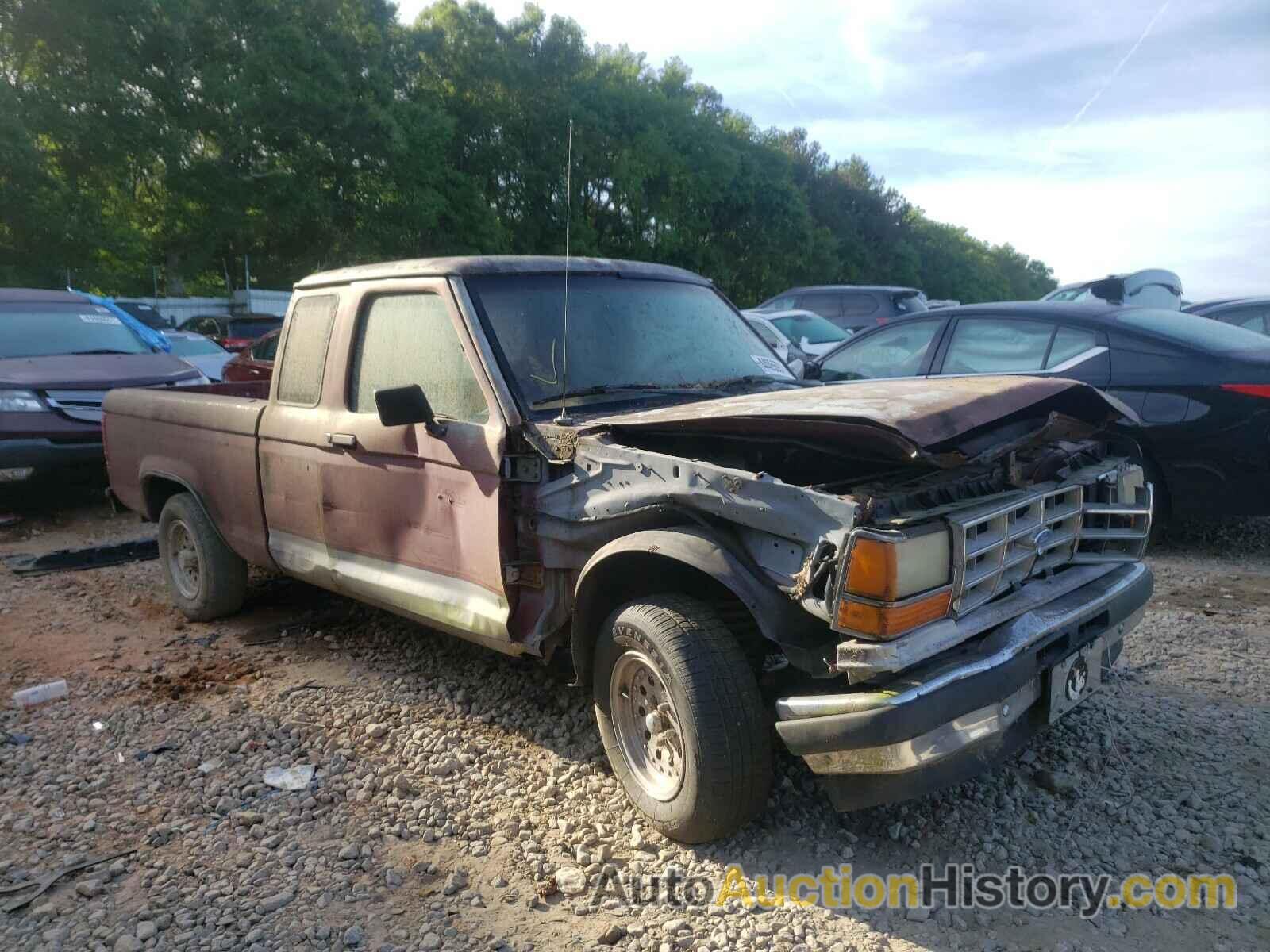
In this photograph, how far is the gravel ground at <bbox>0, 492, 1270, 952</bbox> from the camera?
259cm

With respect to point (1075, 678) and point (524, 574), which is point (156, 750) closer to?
point (524, 574)

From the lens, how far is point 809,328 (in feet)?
46.4

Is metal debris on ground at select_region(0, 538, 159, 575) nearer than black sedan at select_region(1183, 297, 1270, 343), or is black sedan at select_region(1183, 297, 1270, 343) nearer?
metal debris on ground at select_region(0, 538, 159, 575)

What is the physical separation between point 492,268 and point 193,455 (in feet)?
7.77

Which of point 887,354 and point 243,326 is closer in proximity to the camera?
point 887,354

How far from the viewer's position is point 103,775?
3.53 m

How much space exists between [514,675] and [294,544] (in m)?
1.26

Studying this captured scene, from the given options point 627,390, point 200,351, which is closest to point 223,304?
point 200,351

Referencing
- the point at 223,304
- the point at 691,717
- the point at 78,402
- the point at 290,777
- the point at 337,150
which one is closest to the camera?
the point at 691,717

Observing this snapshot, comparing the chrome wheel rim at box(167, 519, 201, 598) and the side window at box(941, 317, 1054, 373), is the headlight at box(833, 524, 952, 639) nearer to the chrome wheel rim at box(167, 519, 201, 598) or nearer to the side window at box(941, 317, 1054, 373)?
the side window at box(941, 317, 1054, 373)

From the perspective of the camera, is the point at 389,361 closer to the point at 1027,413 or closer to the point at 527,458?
the point at 527,458

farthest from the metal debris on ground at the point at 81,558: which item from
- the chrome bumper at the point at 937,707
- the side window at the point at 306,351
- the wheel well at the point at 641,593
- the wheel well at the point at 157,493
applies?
the chrome bumper at the point at 937,707

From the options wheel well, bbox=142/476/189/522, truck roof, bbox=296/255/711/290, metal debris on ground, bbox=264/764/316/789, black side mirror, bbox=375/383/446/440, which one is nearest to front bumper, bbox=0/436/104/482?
wheel well, bbox=142/476/189/522

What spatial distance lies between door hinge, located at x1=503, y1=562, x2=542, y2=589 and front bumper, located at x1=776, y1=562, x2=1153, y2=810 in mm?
1102
